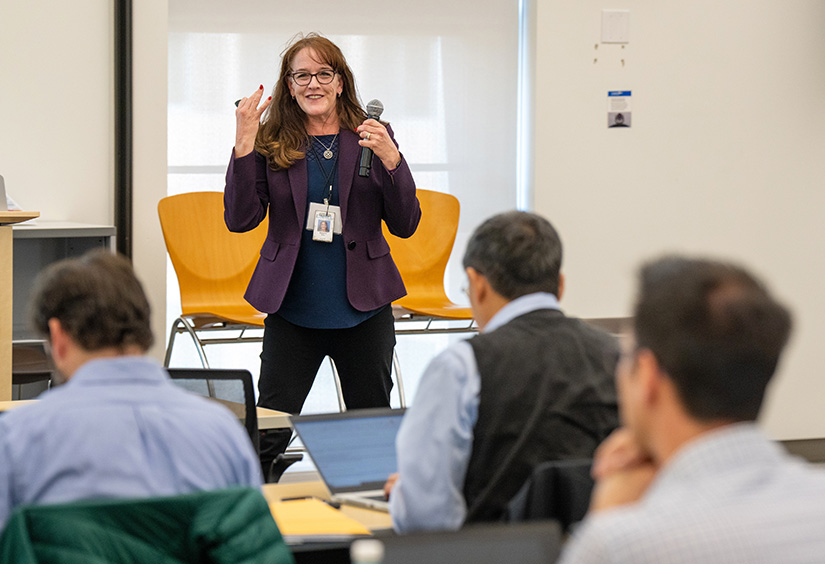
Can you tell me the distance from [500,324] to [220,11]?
362 cm

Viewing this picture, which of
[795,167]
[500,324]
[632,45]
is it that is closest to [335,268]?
[500,324]

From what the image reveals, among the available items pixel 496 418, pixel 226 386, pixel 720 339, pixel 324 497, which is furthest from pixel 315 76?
pixel 720 339

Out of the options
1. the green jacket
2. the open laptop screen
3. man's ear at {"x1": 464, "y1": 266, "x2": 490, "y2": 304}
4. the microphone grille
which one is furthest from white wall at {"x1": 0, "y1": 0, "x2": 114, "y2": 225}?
the green jacket

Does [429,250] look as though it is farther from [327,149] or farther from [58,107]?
[58,107]

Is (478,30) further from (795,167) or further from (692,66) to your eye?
(795,167)

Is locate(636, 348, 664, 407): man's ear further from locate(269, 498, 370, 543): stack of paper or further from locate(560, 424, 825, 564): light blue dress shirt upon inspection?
locate(269, 498, 370, 543): stack of paper

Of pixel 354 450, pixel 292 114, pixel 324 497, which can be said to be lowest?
pixel 324 497

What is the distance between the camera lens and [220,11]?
488 centimetres

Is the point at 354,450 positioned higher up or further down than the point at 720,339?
further down

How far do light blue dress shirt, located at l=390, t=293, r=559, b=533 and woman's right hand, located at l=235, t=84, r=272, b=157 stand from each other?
163 cm

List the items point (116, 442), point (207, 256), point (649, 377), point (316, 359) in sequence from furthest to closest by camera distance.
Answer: point (207, 256), point (316, 359), point (116, 442), point (649, 377)

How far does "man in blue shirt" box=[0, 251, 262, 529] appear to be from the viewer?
Answer: 1.27 meters

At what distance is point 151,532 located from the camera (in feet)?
3.92

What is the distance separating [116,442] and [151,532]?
143 millimetres
